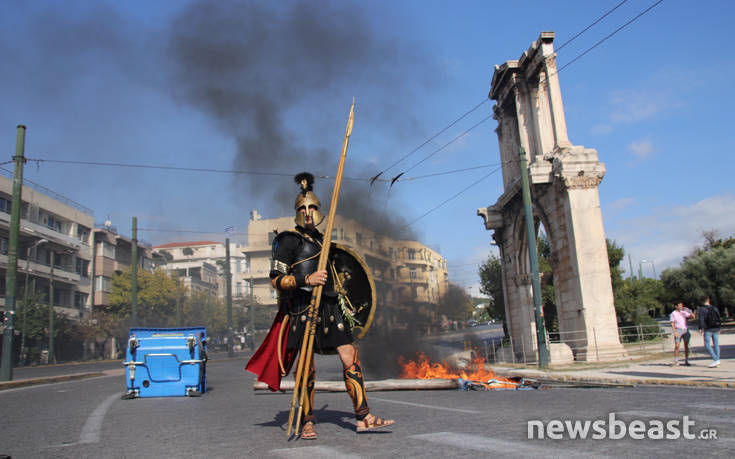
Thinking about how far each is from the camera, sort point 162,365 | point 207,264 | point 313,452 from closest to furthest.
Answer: point 313,452, point 162,365, point 207,264

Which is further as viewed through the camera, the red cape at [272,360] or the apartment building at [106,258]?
the apartment building at [106,258]

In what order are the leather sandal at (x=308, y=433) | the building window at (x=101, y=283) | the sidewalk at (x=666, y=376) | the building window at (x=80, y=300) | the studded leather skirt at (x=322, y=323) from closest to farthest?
the leather sandal at (x=308, y=433) → the studded leather skirt at (x=322, y=323) → the sidewalk at (x=666, y=376) → the building window at (x=80, y=300) → the building window at (x=101, y=283)

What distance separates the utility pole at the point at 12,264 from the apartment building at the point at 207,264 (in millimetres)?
80506

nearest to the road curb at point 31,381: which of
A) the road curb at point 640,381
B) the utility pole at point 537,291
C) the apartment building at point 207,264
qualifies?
the road curb at point 640,381

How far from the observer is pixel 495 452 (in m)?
3.32

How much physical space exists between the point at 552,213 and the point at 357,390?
1700 cm

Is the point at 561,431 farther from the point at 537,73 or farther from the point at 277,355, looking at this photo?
the point at 537,73

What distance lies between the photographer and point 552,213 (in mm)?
19969

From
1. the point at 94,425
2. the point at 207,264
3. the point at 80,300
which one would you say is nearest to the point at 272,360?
the point at 94,425

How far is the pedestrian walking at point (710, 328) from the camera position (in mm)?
11869

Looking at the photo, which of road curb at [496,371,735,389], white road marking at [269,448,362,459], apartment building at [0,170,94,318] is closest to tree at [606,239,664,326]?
road curb at [496,371,735,389]

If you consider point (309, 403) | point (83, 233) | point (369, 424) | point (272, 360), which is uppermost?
point (83, 233)

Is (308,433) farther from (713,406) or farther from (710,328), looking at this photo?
(710,328)

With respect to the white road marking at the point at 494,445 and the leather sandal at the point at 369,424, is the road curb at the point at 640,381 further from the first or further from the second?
the leather sandal at the point at 369,424
